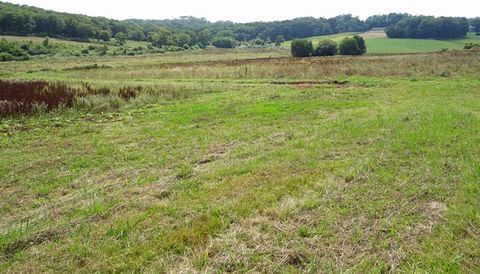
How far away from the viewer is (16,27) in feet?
303

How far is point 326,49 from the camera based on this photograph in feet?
182

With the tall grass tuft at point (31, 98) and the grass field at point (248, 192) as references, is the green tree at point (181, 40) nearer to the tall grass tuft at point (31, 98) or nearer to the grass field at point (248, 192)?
the tall grass tuft at point (31, 98)

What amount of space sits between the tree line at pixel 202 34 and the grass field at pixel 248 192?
9688 cm

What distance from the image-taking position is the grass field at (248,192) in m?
4.19

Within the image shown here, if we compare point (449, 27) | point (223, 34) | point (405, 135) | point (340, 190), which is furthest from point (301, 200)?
point (223, 34)

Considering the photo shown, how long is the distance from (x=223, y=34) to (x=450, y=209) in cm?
13881

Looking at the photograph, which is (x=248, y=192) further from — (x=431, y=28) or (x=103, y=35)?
(x=103, y=35)

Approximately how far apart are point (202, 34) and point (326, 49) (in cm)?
8096

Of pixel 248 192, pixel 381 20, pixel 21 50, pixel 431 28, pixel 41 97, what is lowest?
pixel 248 192

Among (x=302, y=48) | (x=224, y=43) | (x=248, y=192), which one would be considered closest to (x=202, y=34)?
(x=224, y=43)

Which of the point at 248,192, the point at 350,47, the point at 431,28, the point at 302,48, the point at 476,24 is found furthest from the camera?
the point at 476,24

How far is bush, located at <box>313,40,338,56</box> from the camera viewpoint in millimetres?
55556

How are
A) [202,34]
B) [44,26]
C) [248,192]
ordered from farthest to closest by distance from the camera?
1. [202,34]
2. [44,26]
3. [248,192]

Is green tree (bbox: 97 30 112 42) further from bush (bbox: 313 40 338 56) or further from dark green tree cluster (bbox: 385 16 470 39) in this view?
dark green tree cluster (bbox: 385 16 470 39)
